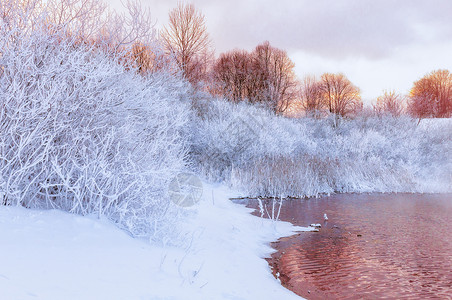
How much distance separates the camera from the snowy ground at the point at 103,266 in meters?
3.00

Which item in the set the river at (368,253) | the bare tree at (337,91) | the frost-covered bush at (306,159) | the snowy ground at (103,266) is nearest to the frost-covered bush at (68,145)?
the snowy ground at (103,266)

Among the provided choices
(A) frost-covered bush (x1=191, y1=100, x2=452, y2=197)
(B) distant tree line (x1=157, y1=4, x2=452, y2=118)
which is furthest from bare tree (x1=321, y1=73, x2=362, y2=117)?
(A) frost-covered bush (x1=191, y1=100, x2=452, y2=197)

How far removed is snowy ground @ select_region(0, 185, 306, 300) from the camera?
3002 mm

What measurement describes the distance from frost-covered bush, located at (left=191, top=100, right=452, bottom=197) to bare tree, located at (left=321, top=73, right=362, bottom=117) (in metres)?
23.2

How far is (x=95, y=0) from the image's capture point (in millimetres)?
8016

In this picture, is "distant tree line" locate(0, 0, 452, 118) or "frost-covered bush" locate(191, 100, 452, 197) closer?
"distant tree line" locate(0, 0, 452, 118)

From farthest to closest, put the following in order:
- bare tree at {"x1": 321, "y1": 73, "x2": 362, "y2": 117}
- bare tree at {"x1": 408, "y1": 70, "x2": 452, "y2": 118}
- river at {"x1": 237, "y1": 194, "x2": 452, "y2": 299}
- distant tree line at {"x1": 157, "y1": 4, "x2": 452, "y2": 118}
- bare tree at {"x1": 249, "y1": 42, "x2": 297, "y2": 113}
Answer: bare tree at {"x1": 321, "y1": 73, "x2": 362, "y2": 117} → bare tree at {"x1": 408, "y1": 70, "x2": 452, "y2": 118} → bare tree at {"x1": 249, "y1": 42, "x2": 297, "y2": 113} → distant tree line at {"x1": 157, "y1": 4, "x2": 452, "y2": 118} → river at {"x1": 237, "y1": 194, "x2": 452, "y2": 299}

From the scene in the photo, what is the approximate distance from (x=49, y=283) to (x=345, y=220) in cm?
856

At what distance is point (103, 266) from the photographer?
3.59 metres

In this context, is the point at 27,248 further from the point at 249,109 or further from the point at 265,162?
the point at 249,109

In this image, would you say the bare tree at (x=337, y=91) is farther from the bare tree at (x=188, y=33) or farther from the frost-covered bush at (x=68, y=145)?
the frost-covered bush at (x=68, y=145)

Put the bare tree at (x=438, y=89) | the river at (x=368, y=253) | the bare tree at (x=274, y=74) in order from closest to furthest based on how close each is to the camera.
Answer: the river at (x=368, y=253) → the bare tree at (x=274, y=74) → the bare tree at (x=438, y=89)

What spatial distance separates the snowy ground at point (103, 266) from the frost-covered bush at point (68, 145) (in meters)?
0.39

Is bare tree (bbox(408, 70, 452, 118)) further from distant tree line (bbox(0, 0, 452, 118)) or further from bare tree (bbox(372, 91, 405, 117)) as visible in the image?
bare tree (bbox(372, 91, 405, 117))
